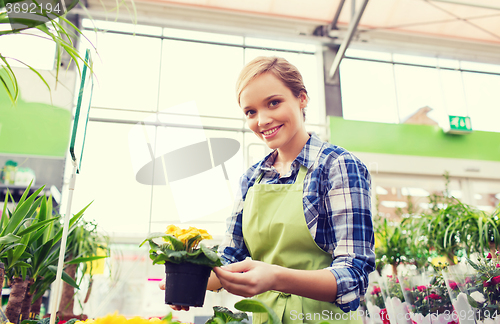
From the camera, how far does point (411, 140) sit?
5227 millimetres

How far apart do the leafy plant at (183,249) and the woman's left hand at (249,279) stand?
1.5 inches

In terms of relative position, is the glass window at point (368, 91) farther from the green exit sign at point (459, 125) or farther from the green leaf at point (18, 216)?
the green leaf at point (18, 216)

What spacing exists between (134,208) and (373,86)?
13.8 ft

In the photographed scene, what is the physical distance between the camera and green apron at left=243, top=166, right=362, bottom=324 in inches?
34.6

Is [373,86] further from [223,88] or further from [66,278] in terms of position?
[66,278]

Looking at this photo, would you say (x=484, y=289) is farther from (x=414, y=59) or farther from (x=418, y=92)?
(x=414, y=59)

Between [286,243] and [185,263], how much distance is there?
1.20 ft

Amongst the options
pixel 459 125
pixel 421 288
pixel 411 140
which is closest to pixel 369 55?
pixel 411 140

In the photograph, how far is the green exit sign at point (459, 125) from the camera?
5.29 m

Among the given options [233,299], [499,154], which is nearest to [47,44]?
[233,299]

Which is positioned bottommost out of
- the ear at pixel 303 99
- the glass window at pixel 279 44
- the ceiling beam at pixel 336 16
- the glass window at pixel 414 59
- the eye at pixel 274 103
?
the eye at pixel 274 103

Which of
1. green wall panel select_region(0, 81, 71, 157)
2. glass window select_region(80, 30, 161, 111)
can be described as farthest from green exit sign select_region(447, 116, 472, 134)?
green wall panel select_region(0, 81, 71, 157)

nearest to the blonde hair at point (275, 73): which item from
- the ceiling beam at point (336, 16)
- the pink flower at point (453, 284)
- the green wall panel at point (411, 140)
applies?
the pink flower at point (453, 284)

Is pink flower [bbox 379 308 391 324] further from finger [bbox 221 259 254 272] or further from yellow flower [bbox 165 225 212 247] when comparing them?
yellow flower [bbox 165 225 212 247]
